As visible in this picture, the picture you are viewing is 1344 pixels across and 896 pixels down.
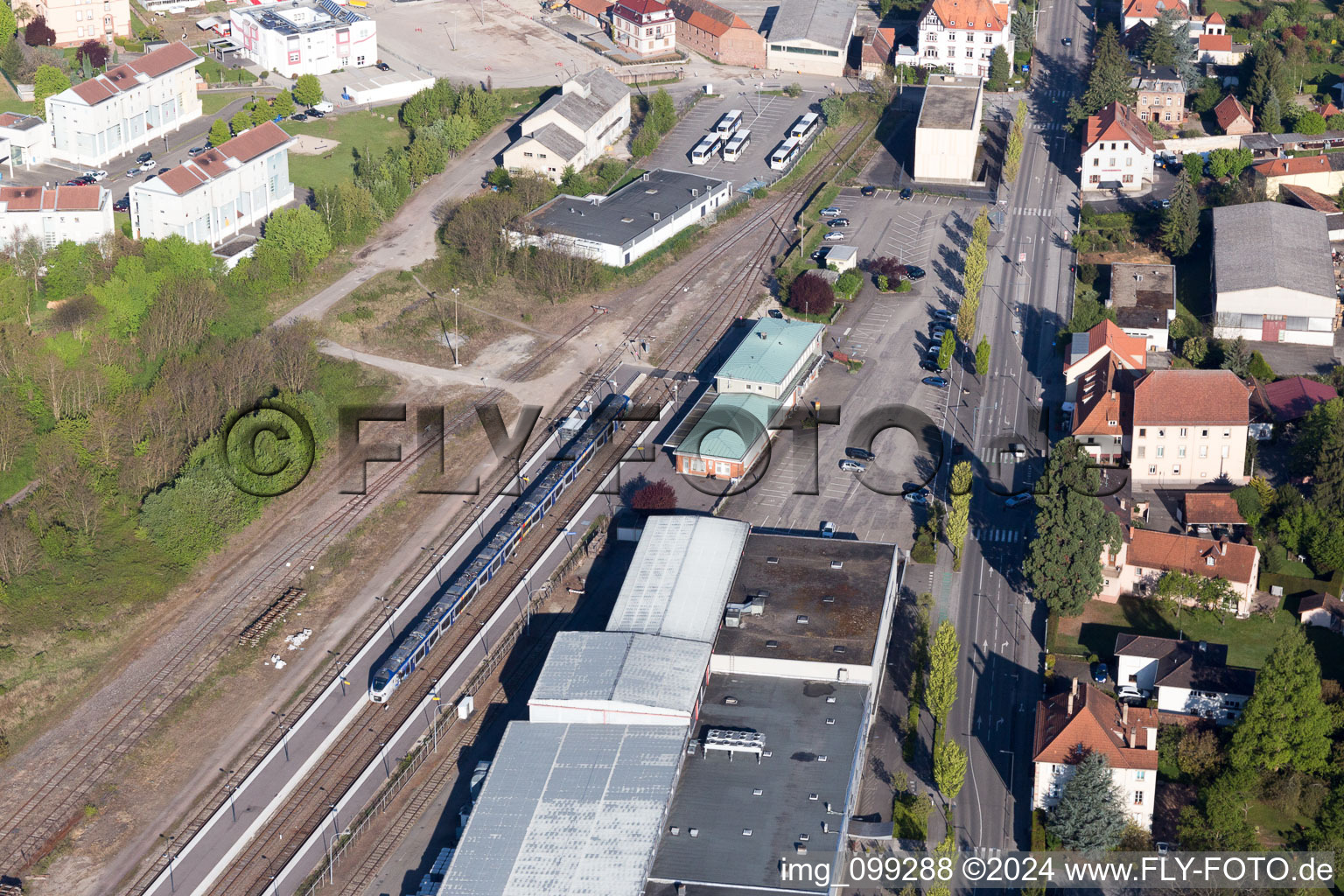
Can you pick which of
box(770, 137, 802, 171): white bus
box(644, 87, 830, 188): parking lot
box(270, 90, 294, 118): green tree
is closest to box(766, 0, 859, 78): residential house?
box(644, 87, 830, 188): parking lot

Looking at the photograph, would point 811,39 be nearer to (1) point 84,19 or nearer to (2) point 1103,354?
(2) point 1103,354

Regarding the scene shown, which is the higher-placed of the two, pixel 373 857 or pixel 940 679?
pixel 940 679

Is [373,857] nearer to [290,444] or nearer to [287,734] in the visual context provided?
[287,734]

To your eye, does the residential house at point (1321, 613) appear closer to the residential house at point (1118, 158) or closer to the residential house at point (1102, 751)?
the residential house at point (1102, 751)

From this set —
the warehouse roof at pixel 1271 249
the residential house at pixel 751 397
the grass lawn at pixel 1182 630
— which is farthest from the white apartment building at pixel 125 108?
the grass lawn at pixel 1182 630

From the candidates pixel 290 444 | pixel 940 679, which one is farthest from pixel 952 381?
pixel 290 444

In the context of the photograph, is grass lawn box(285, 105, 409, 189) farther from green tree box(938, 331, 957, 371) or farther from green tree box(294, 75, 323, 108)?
green tree box(938, 331, 957, 371)

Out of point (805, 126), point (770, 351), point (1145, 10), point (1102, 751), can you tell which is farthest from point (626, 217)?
point (1145, 10)
